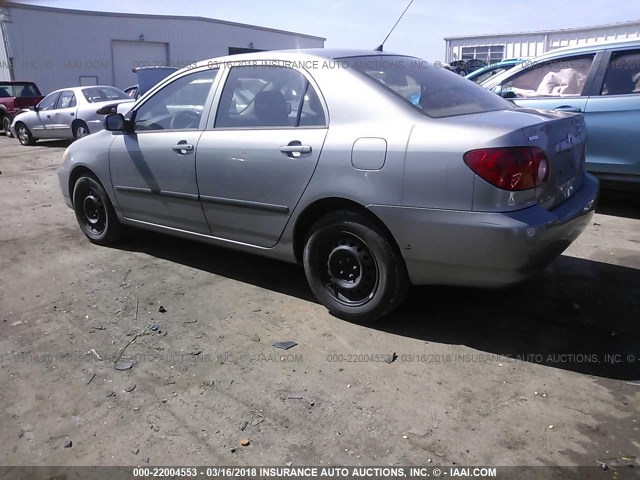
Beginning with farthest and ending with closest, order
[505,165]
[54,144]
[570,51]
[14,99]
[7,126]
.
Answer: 1. [7,126]
2. [14,99]
3. [54,144]
4. [570,51]
5. [505,165]

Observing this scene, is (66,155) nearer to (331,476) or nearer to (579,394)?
(331,476)

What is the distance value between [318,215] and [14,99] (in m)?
16.6

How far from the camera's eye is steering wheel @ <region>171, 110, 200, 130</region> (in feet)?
13.4

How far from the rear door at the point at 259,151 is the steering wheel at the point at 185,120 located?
0.21 metres

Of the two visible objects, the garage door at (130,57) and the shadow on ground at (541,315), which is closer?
the shadow on ground at (541,315)

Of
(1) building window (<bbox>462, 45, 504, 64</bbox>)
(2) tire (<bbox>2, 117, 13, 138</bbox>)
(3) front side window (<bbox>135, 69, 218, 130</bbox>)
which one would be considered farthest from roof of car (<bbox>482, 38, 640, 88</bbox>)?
(1) building window (<bbox>462, 45, 504, 64</bbox>)

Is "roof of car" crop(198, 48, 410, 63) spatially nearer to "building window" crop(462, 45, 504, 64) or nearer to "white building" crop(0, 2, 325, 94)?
"white building" crop(0, 2, 325, 94)

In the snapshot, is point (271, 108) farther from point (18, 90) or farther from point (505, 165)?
point (18, 90)

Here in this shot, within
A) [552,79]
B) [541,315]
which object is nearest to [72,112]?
[552,79]

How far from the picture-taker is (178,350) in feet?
10.7

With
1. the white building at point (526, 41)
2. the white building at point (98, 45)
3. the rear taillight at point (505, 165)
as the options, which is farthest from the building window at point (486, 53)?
the rear taillight at point (505, 165)

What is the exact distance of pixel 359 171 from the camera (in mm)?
3158

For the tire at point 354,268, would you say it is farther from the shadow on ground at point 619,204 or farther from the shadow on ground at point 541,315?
the shadow on ground at point 619,204

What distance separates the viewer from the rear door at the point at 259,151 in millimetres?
3447
